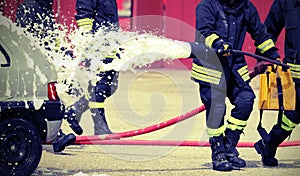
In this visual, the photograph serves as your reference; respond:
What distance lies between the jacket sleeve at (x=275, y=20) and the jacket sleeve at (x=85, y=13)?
1.87m

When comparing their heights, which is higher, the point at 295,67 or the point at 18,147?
the point at 295,67

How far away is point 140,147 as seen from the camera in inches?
317

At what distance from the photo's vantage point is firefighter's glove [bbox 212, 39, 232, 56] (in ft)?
21.6

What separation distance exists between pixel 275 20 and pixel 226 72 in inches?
30.6

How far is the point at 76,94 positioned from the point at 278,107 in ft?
7.33

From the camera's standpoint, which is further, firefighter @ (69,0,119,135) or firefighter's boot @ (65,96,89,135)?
firefighter @ (69,0,119,135)

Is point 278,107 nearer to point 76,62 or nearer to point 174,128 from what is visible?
point 76,62

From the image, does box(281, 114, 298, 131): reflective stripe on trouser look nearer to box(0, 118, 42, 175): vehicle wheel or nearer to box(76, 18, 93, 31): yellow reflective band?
box(76, 18, 93, 31): yellow reflective band

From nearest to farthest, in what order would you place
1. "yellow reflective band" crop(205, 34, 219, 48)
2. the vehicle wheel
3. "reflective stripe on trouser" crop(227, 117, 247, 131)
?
1. the vehicle wheel
2. "yellow reflective band" crop(205, 34, 219, 48)
3. "reflective stripe on trouser" crop(227, 117, 247, 131)

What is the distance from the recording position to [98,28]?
8.25 metres

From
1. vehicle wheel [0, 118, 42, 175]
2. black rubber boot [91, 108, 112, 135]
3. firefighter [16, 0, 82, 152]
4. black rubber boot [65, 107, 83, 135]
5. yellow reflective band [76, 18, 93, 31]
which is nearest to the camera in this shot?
vehicle wheel [0, 118, 42, 175]

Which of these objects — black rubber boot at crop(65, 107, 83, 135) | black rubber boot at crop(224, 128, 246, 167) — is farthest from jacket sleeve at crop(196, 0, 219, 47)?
black rubber boot at crop(65, 107, 83, 135)

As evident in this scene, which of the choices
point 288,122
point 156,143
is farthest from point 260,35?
point 156,143

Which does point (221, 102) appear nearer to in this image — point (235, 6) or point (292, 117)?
point (292, 117)
